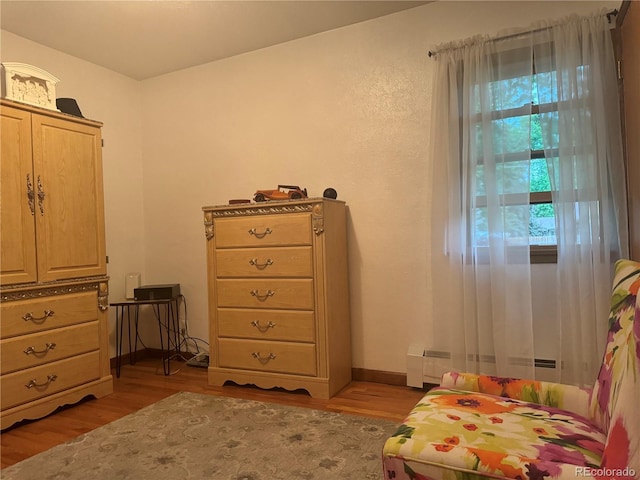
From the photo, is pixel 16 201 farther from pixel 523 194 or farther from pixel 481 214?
pixel 523 194

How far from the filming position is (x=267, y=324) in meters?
2.84

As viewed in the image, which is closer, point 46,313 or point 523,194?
point 523,194

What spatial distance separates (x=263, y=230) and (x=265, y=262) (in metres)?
0.22

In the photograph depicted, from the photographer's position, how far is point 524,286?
241 cm

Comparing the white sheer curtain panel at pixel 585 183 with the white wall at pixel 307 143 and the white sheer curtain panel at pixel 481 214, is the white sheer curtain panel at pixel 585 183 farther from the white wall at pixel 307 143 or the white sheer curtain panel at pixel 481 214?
the white wall at pixel 307 143

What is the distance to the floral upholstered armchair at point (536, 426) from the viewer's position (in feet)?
3.08

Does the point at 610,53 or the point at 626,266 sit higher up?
the point at 610,53

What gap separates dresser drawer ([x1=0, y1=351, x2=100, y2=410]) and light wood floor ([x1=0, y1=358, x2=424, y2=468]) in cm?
15

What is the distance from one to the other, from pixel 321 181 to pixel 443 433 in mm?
2226

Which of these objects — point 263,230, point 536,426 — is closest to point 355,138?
point 263,230

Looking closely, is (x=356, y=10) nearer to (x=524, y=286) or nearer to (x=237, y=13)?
(x=237, y=13)

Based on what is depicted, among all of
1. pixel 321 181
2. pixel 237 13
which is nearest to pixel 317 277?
pixel 321 181

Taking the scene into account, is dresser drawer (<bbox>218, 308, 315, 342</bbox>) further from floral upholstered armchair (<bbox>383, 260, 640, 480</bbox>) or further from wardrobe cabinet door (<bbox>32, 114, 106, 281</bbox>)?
floral upholstered armchair (<bbox>383, 260, 640, 480</bbox>)

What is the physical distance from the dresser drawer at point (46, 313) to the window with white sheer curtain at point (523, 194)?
2257 mm
